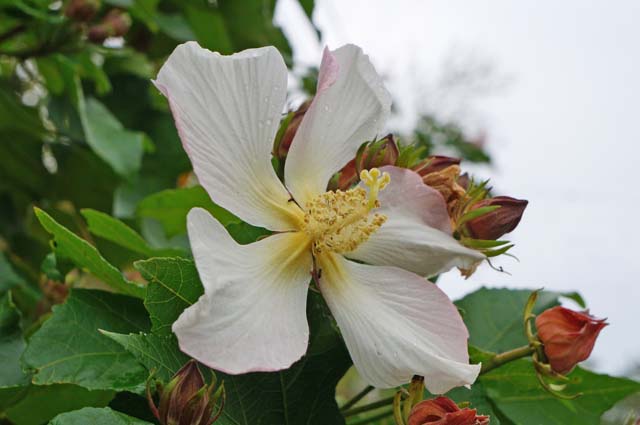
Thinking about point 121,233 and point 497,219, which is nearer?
point 497,219

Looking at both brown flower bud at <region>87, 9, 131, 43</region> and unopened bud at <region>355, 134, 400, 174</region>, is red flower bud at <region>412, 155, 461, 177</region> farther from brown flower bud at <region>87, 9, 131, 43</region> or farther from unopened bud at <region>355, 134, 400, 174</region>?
brown flower bud at <region>87, 9, 131, 43</region>

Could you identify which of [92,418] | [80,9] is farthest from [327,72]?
[80,9]

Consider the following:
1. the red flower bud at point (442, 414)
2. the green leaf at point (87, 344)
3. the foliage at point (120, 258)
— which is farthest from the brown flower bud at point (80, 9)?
the red flower bud at point (442, 414)

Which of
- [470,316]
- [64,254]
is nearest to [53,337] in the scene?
[64,254]

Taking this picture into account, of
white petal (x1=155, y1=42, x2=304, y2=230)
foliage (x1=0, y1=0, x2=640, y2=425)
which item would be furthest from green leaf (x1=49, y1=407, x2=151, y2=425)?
white petal (x1=155, y1=42, x2=304, y2=230)

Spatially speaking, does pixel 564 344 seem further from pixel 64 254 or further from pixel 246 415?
pixel 64 254

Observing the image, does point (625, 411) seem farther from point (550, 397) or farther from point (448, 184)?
point (448, 184)

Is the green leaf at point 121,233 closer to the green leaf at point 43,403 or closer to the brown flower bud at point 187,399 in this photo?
the green leaf at point 43,403
